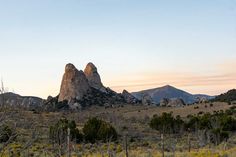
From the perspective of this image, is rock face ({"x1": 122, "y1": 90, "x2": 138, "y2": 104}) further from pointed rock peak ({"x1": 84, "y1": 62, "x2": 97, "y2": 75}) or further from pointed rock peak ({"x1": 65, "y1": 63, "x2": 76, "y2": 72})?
pointed rock peak ({"x1": 65, "y1": 63, "x2": 76, "y2": 72})

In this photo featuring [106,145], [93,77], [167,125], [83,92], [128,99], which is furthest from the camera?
[93,77]

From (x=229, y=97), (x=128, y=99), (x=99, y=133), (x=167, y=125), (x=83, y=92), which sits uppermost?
(x=83, y=92)

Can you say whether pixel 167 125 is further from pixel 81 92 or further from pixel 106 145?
pixel 81 92

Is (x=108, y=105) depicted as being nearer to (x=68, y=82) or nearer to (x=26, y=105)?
(x=68, y=82)

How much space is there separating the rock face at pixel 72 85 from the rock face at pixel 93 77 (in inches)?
237

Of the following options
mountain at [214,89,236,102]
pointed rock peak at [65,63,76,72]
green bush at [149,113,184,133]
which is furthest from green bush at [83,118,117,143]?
pointed rock peak at [65,63,76,72]

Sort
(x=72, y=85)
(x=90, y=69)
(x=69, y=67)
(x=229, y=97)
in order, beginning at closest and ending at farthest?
(x=229, y=97)
(x=72, y=85)
(x=69, y=67)
(x=90, y=69)

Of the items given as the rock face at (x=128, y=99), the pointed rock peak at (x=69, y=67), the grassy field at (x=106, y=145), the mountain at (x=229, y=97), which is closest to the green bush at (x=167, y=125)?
the grassy field at (x=106, y=145)

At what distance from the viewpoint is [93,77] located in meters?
137

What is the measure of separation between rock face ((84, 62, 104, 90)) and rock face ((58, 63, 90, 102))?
237 inches

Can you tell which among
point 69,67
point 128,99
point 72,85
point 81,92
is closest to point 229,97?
point 128,99

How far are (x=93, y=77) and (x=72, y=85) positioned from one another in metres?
13.8

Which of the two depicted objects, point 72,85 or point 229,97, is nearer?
point 229,97

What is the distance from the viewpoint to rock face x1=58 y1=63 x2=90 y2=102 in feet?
401
